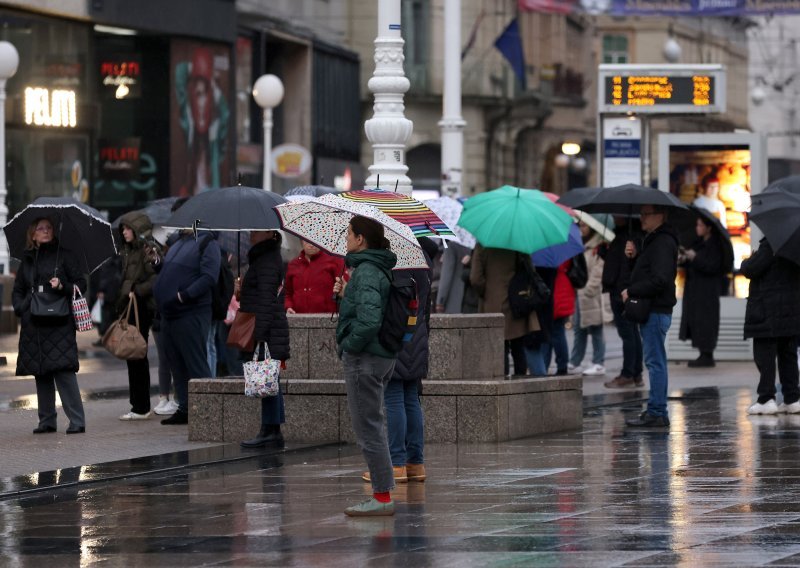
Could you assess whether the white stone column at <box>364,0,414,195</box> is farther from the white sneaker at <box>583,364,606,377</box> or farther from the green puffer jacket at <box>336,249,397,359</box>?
the white sneaker at <box>583,364,606,377</box>

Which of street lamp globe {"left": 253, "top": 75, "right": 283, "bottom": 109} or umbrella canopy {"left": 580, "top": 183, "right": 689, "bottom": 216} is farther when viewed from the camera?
street lamp globe {"left": 253, "top": 75, "right": 283, "bottom": 109}

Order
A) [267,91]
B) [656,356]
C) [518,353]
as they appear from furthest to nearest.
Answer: [267,91]
[518,353]
[656,356]

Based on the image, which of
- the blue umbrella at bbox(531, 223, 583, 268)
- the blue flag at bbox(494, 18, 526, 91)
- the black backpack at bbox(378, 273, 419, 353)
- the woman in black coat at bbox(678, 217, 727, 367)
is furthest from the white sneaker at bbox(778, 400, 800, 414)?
the blue flag at bbox(494, 18, 526, 91)

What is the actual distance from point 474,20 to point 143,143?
19721mm

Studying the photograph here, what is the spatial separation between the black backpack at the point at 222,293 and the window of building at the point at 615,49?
5885 cm

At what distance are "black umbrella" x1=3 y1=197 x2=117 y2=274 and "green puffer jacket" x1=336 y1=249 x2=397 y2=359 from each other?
5.13 m

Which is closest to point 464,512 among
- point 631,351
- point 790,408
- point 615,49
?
point 790,408

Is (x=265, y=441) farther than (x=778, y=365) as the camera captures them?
No

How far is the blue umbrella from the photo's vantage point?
61.0 feet

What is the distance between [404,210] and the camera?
12.2 meters

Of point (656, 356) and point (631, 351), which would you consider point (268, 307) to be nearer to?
point (656, 356)

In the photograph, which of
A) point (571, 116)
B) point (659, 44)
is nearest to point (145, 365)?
point (571, 116)

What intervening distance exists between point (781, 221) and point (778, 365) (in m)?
1.29

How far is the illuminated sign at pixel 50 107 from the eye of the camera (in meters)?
34.1
